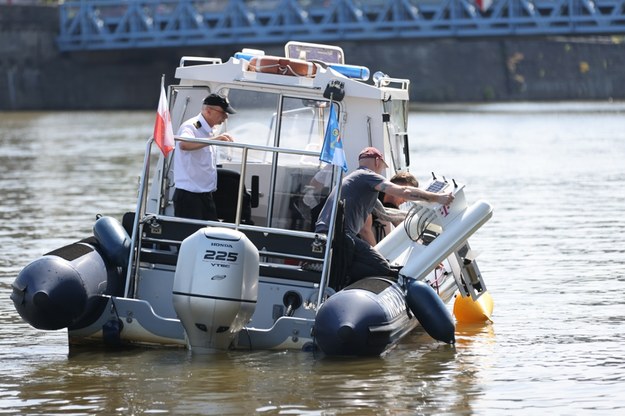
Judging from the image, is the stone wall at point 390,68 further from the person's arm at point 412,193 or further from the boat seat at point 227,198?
the person's arm at point 412,193

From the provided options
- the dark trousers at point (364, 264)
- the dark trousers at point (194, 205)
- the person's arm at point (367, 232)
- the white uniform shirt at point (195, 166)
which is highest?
the white uniform shirt at point (195, 166)

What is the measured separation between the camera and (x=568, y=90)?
112 meters

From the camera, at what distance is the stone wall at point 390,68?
3147 inches

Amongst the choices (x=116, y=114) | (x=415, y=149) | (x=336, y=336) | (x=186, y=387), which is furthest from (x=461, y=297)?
(x=116, y=114)

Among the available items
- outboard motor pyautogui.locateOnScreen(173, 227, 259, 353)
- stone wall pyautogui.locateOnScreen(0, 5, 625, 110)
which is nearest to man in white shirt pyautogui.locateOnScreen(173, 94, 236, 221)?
outboard motor pyautogui.locateOnScreen(173, 227, 259, 353)

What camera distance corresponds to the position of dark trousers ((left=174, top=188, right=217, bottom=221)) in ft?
44.5

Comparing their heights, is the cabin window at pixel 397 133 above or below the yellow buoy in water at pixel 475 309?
above

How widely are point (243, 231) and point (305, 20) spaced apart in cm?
6888

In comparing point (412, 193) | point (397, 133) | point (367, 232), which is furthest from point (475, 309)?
point (412, 193)

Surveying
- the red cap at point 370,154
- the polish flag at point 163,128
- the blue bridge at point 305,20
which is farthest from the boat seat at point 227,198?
the blue bridge at point 305,20

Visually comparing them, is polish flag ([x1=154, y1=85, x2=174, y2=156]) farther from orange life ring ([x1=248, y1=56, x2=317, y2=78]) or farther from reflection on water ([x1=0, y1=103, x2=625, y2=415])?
reflection on water ([x1=0, y1=103, x2=625, y2=415])

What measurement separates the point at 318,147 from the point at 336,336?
3.13m

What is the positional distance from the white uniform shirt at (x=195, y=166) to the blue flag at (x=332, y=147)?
4.20ft

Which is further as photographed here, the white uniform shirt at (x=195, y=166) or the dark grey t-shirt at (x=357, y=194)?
the white uniform shirt at (x=195, y=166)
